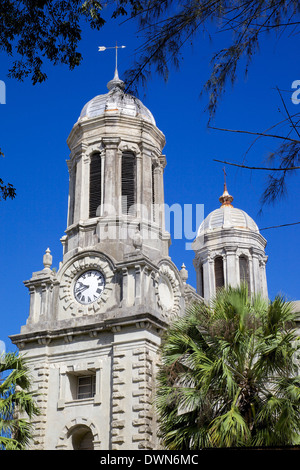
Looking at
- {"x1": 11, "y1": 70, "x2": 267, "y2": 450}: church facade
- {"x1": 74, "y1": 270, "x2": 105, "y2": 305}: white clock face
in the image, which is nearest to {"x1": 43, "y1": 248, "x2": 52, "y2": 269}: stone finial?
{"x1": 11, "y1": 70, "x2": 267, "y2": 450}: church facade

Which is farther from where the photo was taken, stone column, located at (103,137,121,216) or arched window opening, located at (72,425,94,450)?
stone column, located at (103,137,121,216)

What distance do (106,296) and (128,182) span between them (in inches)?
240

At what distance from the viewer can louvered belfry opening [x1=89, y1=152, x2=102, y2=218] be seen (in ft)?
111

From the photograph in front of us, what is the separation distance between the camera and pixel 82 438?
2964 cm

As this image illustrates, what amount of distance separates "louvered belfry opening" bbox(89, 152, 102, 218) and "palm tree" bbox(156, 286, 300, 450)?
520 inches

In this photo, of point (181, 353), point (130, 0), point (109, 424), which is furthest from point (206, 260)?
point (130, 0)

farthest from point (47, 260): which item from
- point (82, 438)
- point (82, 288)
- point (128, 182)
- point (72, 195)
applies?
point (82, 438)

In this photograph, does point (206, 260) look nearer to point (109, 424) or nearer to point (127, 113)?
point (127, 113)

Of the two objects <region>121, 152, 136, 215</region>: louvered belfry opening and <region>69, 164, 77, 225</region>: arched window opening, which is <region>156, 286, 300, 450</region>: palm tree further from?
<region>69, 164, 77, 225</region>: arched window opening

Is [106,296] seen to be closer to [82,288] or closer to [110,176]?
[82,288]

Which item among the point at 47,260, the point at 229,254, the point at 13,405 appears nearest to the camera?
the point at 13,405

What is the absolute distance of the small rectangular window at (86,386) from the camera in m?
30.3

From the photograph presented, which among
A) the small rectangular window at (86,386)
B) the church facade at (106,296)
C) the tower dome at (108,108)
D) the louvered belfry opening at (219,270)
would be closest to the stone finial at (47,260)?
the church facade at (106,296)

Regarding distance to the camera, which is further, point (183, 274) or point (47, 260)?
point (183, 274)
